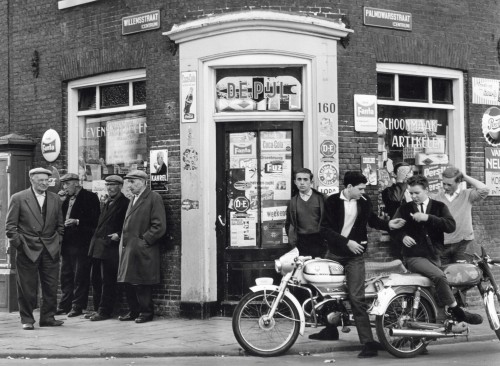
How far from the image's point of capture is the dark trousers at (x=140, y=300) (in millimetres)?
11797

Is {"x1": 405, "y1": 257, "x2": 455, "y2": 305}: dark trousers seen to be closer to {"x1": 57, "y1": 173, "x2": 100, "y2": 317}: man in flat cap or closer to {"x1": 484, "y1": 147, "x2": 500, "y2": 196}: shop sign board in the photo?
{"x1": 484, "y1": 147, "x2": 500, "y2": 196}: shop sign board

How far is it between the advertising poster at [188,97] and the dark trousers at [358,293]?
3.56 meters

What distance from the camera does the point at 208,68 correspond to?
12008 millimetres

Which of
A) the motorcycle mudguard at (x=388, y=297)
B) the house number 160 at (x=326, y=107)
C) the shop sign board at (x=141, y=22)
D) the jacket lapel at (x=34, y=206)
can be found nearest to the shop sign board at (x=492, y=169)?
the house number 160 at (x=326, y=107)

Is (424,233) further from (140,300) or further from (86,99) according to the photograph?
(86,99)

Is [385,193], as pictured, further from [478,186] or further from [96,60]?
[96,60]

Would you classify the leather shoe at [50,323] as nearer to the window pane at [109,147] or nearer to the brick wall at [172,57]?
the brick wall at [172,57]

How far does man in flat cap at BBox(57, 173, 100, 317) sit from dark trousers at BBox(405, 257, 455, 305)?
5.40 metres

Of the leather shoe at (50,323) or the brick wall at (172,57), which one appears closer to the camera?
the leather shoe at (50,323)

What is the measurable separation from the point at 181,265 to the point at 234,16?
11.6 feet

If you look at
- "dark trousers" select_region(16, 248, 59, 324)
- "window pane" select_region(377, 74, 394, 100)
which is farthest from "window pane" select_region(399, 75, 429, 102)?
"dark trousers" select_region(16, 248, 59, 324)

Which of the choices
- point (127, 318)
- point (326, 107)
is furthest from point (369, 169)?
point (127, 318)

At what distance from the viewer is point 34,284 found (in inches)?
449

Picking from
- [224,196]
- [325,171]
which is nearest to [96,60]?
[224,196]
